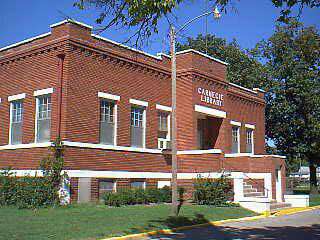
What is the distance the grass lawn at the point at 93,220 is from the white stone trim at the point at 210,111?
7.13 meters

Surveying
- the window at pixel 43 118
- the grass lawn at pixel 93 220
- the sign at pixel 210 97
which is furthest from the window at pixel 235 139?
the window at pixel 43 118

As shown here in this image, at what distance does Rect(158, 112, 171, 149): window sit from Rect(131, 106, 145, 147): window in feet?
4.85

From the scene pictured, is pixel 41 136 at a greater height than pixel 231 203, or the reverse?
pixel 41 136

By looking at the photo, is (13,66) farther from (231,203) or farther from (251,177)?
(251,177)

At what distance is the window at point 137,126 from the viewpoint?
2302 cm

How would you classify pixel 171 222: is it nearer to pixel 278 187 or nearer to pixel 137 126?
pixel 137 126

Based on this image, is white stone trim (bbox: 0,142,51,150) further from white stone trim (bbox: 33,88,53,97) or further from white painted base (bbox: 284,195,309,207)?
white painted base (bbox: 284,195,309,207)

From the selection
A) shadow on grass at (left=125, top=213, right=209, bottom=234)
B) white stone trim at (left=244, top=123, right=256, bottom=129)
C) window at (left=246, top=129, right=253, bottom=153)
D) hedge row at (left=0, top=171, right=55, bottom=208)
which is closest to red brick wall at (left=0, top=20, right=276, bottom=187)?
hedge row at (left=0, top=171, right=55, bottom=208)

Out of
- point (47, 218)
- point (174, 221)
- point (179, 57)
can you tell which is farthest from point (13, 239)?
point (179, 57)

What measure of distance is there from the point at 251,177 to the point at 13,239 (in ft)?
56.3

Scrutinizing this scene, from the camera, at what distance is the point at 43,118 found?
2066 cm

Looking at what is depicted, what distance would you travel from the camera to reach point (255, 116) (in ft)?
113

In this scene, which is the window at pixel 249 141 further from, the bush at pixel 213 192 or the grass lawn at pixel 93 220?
the grass lawn at pixel 93 220

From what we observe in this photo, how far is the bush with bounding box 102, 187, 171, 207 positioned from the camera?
1909cm
